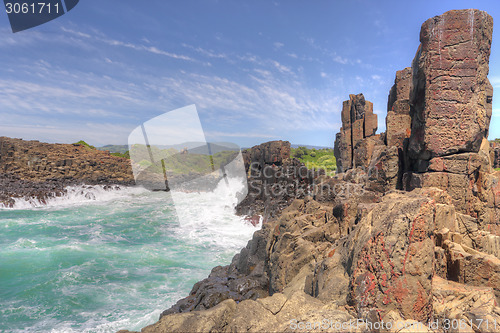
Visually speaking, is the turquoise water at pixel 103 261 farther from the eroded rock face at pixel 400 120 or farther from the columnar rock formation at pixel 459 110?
the eroded rock face at pixel 400 120

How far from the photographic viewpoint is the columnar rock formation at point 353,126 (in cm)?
2306

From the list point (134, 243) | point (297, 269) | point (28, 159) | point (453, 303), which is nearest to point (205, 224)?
point (134, 243)

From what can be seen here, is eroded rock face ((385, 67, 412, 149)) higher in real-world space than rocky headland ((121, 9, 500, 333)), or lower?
higher

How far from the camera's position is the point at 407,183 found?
838cm

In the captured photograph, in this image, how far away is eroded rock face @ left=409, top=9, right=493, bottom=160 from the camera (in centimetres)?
674

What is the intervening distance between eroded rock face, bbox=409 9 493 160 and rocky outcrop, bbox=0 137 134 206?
1498 inches

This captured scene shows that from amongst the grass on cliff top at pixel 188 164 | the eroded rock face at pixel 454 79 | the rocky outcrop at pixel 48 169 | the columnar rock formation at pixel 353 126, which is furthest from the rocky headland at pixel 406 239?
the rocky outcrop at pixel 48 169

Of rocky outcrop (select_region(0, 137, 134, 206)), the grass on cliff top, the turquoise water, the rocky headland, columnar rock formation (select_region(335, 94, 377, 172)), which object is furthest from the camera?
the grass on cliff top

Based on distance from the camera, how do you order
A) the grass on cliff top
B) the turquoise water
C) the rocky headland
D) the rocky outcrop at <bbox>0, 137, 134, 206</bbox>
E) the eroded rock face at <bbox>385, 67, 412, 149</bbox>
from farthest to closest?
the grass on cliff top < the rocky outcrop at <bbox>0, 137, 134, 206</bbox> < the eroded rock face at <bbox>385, 67, 412, 149</bbox> < the turquoise water < the rocky headland

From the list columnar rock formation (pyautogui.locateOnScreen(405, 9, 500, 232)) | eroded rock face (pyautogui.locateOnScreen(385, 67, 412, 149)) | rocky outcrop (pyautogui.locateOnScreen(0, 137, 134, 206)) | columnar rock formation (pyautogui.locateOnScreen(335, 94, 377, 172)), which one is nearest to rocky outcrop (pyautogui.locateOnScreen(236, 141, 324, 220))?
columnar rock formation (pyautogui.locateOnScreen(335, 94, 377, 172))

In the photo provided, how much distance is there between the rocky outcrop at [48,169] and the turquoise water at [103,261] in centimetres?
808

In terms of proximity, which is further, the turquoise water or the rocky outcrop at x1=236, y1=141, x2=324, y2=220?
the rocky outcrop at x1=236, y1=141, x2=324, y2=220

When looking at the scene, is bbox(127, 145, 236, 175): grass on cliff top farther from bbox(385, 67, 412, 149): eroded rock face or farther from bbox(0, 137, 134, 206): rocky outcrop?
bbox(385, 67, 412, 149): eroded rock face

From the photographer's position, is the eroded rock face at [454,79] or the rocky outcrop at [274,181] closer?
the eroded rock face at [454,79]
